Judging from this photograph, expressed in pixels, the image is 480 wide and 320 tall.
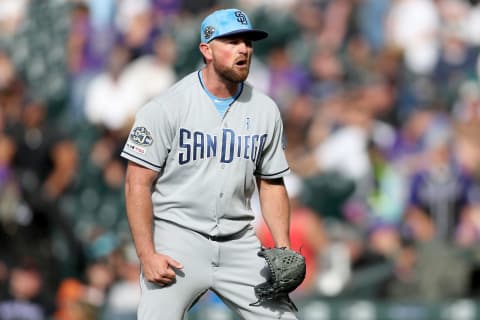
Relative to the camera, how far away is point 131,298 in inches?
390

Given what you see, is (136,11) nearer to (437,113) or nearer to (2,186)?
(2,186)

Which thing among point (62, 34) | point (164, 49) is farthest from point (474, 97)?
point (62, 34)

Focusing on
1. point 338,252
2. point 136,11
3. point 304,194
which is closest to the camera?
point 338,252

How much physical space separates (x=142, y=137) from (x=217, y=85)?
46 centimetres

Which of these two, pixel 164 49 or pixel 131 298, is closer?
pixel 131 298

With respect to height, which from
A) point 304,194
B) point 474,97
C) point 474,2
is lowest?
point 304,194

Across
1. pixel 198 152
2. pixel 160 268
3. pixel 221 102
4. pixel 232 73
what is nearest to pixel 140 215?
pixel 160 268

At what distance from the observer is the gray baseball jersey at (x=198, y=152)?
220 inches

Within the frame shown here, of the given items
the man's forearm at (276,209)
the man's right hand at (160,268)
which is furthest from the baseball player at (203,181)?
the man's forearm at (276,209)

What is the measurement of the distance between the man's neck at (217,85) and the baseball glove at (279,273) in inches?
30.2

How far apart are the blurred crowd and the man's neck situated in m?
3.80

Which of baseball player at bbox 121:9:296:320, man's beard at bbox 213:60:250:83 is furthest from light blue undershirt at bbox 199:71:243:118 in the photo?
man's beard at bbox 213:60:250:83

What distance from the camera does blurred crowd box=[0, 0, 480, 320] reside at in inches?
386

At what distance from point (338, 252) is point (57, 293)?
7.93ft
